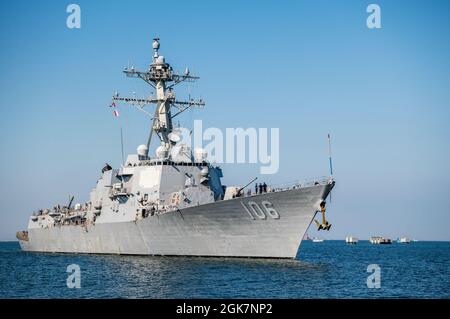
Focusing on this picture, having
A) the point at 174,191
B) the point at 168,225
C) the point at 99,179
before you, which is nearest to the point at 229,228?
the point at 168,225

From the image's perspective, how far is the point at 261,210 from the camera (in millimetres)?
27297

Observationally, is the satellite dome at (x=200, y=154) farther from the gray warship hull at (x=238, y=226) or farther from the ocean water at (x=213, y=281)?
the ocean water at (x=213, y=281)

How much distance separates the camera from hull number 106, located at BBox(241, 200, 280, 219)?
27.2m

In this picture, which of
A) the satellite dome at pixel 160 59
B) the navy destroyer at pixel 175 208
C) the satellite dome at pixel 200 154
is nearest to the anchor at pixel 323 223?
the navy destroyer at pixel 175 208

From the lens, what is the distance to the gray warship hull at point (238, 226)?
2705 cm

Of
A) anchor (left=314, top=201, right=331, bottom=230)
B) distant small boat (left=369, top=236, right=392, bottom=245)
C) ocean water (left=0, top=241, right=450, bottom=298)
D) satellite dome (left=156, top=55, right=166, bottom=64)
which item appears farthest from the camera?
distant small boat (left=369, top=236, right=392, bottom=245)

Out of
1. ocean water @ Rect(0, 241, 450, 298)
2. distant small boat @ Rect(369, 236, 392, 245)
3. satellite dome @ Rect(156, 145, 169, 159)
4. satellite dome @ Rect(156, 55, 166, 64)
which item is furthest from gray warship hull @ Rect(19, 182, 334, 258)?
distant small boat @ Rect(369, 236, 392, 245)

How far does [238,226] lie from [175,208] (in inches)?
156

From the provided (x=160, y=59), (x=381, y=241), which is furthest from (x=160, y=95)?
(x=381, y=241)

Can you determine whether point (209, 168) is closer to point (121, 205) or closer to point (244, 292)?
point (121, 205)

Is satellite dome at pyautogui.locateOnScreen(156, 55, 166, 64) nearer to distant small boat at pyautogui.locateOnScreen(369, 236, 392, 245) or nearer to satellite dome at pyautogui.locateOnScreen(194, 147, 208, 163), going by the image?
satellite dome at pyautogui.locateOnScreen(194, 147, 208, 163)

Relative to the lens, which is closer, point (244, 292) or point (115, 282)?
point (244, 292)
